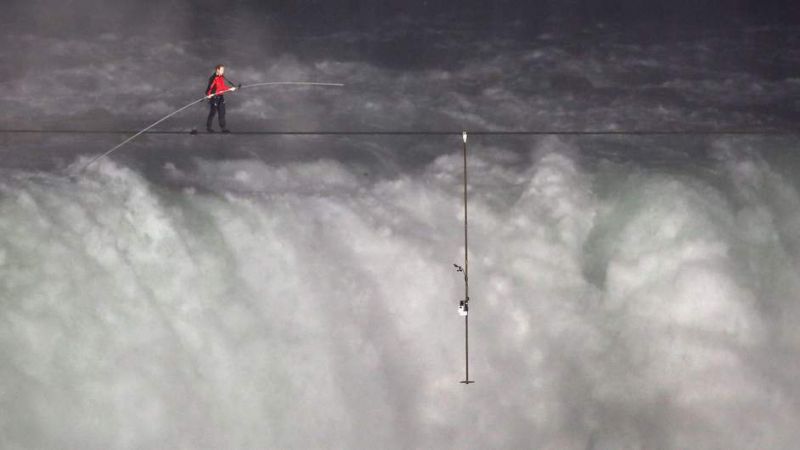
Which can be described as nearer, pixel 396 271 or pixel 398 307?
pixel 398 307

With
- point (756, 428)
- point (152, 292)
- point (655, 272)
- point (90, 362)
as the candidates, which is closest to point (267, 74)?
point (152, 292)

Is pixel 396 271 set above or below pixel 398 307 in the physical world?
above

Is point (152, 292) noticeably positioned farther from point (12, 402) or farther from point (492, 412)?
point (492, 412)
